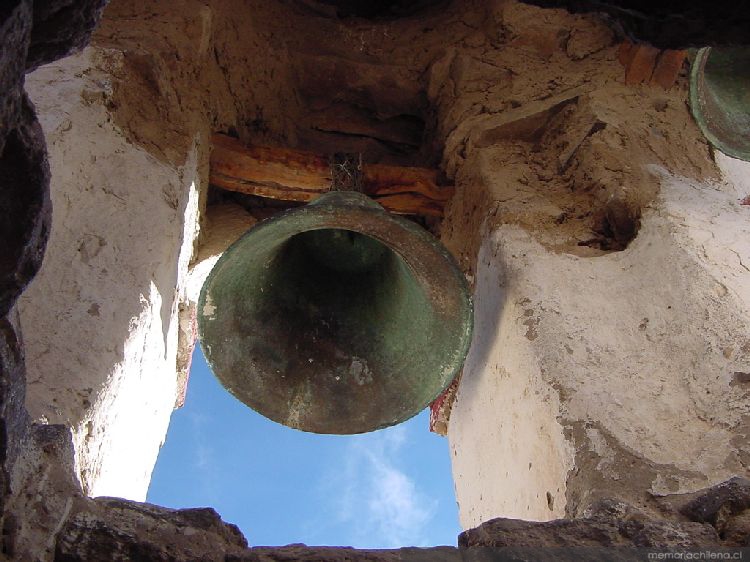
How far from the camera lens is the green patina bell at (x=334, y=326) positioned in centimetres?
240

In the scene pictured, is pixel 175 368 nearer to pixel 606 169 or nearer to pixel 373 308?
pixel 373 308

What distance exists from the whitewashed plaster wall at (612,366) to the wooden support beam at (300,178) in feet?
2.03

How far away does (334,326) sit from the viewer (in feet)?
8.82

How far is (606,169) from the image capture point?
3.06 metres

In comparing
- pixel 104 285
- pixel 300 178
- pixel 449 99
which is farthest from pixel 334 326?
pixel 449 99

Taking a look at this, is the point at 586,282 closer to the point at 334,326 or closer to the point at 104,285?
the point at 334,326

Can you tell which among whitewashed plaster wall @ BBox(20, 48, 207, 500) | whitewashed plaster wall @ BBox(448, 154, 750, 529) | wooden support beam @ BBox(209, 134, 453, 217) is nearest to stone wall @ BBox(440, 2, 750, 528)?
whitewashed plaster wall @ BBox(448, 154, 750, 529)

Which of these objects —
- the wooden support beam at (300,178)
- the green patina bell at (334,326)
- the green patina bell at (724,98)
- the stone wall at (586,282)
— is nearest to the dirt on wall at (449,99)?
the stone wall at (586,282)

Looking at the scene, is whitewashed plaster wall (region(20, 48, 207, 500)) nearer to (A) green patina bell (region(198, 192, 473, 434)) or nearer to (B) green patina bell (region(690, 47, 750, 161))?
(A) green patina bell (region(198, 192, 473, 434))

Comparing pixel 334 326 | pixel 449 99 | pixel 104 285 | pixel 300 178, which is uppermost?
pixel 449 99

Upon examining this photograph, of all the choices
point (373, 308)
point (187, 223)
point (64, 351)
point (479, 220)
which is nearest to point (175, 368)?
point (187, 223)

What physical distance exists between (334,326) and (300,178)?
0.99 meters

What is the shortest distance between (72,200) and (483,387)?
1349mm

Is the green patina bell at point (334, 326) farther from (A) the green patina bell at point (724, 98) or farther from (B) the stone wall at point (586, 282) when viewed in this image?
(A) the green patina bell at point (724, 98)
